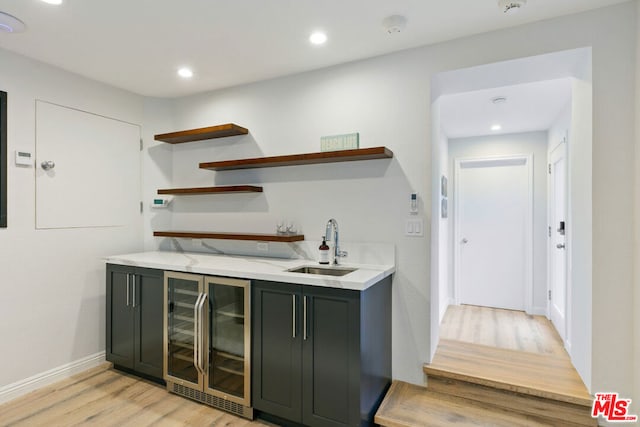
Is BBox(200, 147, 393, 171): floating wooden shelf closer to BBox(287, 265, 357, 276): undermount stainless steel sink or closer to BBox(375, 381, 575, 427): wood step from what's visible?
BBox(287, 265, 357, 276): undermount stainless steel sink

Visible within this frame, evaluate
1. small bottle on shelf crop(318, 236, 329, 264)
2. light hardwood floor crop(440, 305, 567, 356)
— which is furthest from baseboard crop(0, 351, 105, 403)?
light hardwood floor crop(440, 305, 567, 356)

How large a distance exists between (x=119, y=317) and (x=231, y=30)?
241 centimetres

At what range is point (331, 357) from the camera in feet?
6.74

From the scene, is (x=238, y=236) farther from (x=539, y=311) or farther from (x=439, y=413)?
(x=539, y=311)

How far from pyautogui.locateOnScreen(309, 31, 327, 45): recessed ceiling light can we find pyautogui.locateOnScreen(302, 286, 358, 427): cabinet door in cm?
163

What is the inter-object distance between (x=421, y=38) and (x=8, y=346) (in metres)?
3.64

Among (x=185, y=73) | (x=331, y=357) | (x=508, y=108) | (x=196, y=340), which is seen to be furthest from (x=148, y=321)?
(x=508, y=108)

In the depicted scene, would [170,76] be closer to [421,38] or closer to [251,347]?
[421,38]

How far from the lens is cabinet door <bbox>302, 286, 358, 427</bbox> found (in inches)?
78.2

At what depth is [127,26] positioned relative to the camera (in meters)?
2.22

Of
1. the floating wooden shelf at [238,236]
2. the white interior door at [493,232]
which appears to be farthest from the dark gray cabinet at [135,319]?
the white interior door at [493,232]

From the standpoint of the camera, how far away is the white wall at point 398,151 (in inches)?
80.6

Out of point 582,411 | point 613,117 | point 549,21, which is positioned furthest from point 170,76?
point 582,411

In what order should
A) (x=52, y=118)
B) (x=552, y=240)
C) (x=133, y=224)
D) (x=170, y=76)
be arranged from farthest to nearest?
1. (x=552, y=240)
2. (x=133, y=224)
3. (x=170, y=76)
4. (x=52, y=118)
